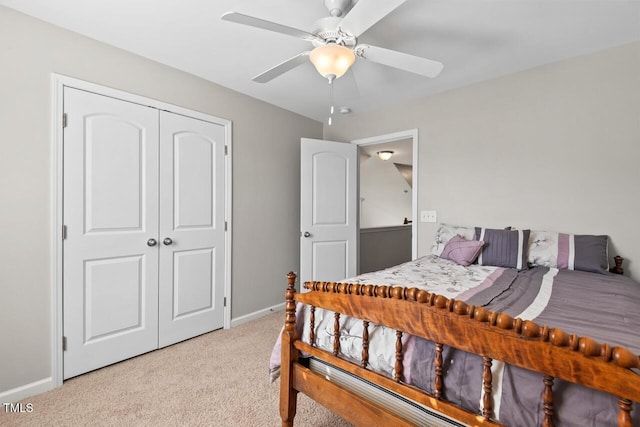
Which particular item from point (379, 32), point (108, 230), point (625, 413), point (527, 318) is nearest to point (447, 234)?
point (527, 318)

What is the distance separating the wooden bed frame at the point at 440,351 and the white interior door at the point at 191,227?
1.54 metres

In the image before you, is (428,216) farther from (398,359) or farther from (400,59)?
(398,359)

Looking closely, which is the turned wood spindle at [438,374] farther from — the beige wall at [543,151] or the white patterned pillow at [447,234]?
the beige wall at [543,151]

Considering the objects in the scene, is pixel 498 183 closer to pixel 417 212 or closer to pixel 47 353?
pixel 417 212

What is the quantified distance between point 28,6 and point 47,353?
6.98 feet

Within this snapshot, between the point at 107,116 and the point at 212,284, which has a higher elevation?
the point at 107,116

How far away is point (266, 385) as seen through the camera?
75.5 inches

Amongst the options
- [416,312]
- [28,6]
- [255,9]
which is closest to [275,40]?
[255,9]

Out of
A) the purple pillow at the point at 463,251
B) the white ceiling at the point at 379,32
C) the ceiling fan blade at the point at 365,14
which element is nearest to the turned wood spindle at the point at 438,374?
the ceiling fan blade at the point at 365,14

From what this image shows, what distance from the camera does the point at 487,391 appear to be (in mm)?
847

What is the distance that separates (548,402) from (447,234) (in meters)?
1.99

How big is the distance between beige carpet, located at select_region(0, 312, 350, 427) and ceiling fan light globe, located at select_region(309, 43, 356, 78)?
1917mm

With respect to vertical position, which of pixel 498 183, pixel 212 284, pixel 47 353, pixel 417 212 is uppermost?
pixel 498 183

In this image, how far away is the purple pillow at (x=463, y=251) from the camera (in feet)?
7.39
